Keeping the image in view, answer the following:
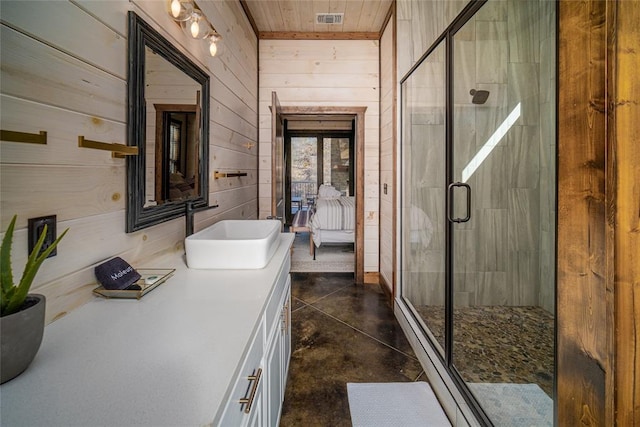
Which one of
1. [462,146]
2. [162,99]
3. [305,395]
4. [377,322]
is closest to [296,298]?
[377,322]

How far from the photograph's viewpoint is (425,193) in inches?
108

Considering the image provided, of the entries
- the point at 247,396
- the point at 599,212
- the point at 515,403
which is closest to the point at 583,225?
the point at 599,212

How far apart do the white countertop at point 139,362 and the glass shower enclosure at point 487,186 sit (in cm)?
170

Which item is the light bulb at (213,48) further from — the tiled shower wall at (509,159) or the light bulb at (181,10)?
the tiled shower wall at (509,159)

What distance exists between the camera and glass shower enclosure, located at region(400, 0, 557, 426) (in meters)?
2.31

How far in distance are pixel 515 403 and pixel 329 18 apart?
150 inches

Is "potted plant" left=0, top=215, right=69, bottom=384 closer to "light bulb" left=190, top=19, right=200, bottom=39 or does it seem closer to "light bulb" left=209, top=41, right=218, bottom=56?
"light bulb" left=190, top=19, right=200, bottom=39

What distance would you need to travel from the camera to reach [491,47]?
8.93 feet

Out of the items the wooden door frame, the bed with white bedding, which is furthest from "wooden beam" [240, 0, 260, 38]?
the bed with white bedding

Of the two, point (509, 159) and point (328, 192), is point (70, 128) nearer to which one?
point (509, 159)

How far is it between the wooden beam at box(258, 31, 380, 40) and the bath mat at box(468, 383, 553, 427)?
3744 mm

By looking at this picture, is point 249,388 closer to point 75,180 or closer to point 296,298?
point 75,180

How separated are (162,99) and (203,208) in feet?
2.36

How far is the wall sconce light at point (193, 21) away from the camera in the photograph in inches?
61.4
